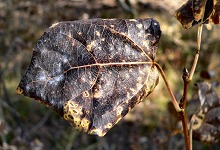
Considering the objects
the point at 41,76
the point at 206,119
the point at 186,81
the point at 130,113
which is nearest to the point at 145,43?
the point at 186,81

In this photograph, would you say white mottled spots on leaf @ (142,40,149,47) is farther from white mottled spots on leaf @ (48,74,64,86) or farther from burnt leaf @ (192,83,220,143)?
burnt leaf @ (192,83,220,143)

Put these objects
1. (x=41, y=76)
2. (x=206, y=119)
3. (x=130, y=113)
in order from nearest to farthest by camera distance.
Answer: (x=41, y=76) → (x=206, y=119) → (x=130, y=113)

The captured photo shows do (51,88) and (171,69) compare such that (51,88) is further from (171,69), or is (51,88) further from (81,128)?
(171,69)

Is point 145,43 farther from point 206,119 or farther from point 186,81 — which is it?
point 206,119

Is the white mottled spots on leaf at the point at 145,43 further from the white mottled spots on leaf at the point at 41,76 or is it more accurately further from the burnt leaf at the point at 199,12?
the white mottled spots on leaf at the point at 41,76

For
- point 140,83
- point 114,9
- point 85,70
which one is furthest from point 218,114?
point 114,9

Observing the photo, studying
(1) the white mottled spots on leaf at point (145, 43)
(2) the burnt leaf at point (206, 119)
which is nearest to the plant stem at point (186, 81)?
(1) the white mottled spots on leaf at point (145, 43)

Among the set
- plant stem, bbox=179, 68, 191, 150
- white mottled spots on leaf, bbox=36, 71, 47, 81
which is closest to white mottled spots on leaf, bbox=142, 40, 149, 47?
plant stem, bbox=179, 68, 191, 150
